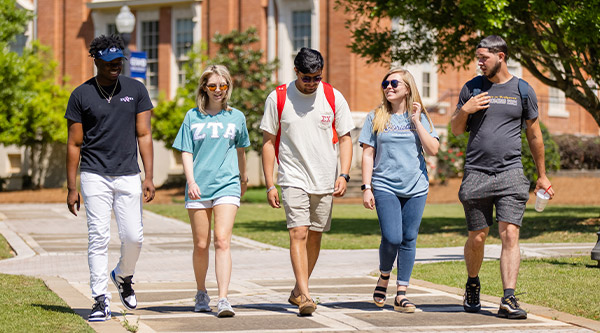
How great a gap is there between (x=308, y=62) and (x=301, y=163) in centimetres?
83

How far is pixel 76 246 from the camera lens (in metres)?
14.9

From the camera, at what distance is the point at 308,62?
757 cm

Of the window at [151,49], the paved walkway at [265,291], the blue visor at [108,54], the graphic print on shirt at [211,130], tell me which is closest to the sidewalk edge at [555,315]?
the paved walkway at [265,291]

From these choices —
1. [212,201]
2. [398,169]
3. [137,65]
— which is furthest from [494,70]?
[137,65]

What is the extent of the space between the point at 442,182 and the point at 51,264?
20544 millimetres

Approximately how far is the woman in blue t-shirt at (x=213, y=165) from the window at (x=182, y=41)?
2819 cm

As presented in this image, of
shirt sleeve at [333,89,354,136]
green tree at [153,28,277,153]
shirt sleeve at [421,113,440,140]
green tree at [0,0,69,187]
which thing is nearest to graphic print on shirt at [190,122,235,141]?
shirt sleeve at [333,89,354,136]

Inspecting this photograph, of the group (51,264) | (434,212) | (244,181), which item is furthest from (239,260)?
(434,212)

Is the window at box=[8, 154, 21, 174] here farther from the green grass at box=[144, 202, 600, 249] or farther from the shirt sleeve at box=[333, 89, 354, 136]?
the shirt sleeve at box=[333, 89, 354, 136]

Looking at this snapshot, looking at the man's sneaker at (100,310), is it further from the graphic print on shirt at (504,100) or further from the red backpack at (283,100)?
the graphic print on shirt at (504,100)

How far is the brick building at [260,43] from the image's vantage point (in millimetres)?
31641

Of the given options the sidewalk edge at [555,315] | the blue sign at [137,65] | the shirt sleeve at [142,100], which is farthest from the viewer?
the blue sign at [137,65]

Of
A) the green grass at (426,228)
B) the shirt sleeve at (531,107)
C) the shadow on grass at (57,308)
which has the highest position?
the shirt sleeve at (531,107)

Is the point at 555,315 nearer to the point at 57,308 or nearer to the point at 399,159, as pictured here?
the point at 399,159
